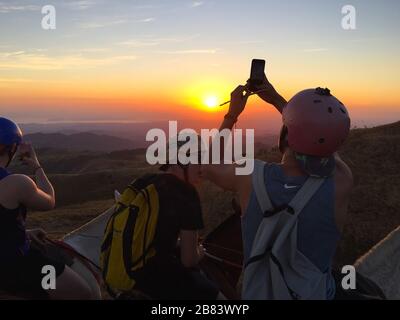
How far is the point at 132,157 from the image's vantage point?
62.1 metres

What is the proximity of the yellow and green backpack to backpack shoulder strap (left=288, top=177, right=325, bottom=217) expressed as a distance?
3.88 feet

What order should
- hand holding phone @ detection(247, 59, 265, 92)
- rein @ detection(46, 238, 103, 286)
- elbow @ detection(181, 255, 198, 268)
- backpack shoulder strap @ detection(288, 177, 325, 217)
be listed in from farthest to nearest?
rein @ detection(46, 238, 103, 286) < hand holding phone @ detection(247, 59, 265, 92) < elbow @ detection(181, 255, 198, 268) < backpack shoulder strap @ detection(288, 177, 325, 217)

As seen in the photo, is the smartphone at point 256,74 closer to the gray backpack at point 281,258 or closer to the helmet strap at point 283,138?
the helmet strap at point 283,138

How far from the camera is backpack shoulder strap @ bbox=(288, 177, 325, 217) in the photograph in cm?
330

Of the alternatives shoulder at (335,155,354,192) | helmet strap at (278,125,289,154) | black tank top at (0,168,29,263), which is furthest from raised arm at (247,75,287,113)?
black tank top at (0,168,29,263)

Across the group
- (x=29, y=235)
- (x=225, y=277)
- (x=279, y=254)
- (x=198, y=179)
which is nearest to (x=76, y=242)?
(x=29, y=235)

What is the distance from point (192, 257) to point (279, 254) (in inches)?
40.4

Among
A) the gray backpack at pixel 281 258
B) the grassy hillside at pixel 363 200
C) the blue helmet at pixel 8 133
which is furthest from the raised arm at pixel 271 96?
the grassy hillside at pixel 363 200

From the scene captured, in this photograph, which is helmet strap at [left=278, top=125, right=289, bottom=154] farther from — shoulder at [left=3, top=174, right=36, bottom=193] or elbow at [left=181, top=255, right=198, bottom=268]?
shoulder at [left=3, top=174, right=36, bottom=193]

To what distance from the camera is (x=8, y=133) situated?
4746 mm

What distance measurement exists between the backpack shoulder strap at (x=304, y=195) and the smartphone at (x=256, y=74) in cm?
137

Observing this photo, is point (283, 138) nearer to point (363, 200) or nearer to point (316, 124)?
point (316, 124)

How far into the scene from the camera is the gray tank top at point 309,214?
3.34 meters
